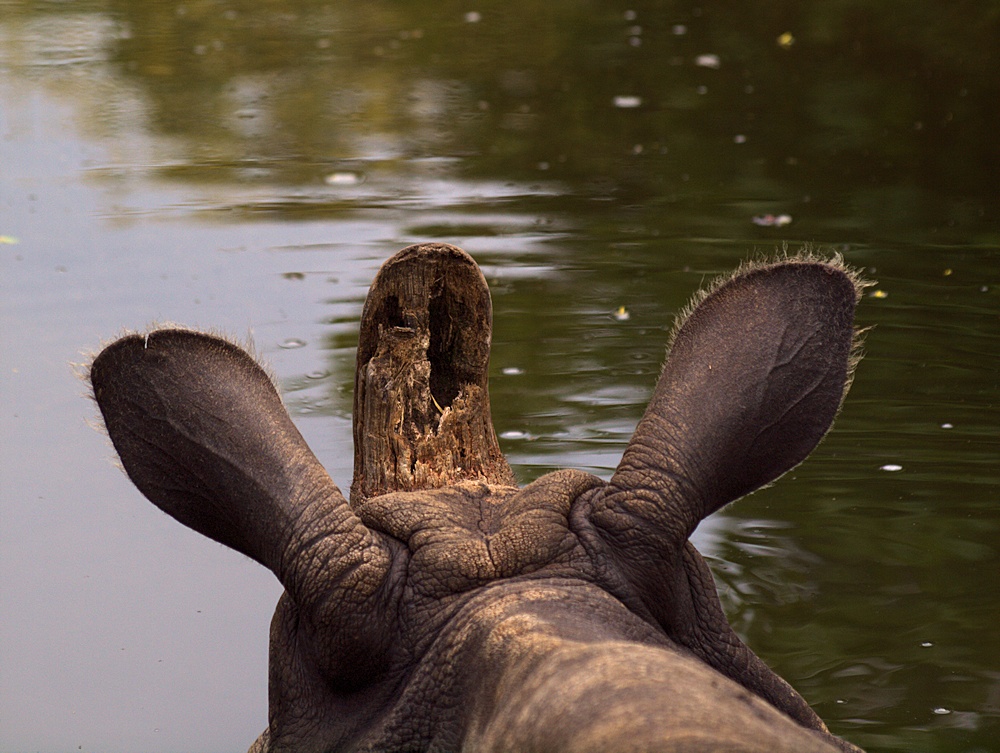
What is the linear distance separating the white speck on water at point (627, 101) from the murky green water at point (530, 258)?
4 cm

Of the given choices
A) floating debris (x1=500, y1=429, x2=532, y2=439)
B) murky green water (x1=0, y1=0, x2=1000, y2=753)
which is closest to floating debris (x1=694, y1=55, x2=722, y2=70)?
murky green water (x1=0, y1=0, x2=1000, y2=753)

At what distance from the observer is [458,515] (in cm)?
248

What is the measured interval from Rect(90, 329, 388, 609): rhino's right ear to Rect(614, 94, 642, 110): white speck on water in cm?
878

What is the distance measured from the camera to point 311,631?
2.38m

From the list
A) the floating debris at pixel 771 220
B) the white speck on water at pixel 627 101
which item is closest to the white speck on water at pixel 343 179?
the white speck on water at pixel 627 101

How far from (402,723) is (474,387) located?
1045 millimetres

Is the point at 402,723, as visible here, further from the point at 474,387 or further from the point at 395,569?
the point at 474,387

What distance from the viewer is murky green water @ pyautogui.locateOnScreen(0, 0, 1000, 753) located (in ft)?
13.0

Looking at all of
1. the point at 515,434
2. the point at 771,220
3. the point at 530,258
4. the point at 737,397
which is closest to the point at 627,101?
the point at 771,220

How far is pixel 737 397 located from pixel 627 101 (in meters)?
8.89

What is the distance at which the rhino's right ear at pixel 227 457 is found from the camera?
236cm

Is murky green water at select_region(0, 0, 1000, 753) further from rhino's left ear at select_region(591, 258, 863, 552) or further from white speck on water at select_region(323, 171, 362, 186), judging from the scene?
rhino's left ear at select_region(591, 258, 863, 552)

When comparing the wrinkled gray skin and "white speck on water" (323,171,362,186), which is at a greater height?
the wrinkled gray skin

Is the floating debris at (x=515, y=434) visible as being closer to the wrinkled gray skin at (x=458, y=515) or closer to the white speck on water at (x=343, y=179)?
the wrinkled gray skin at (x=458, y=515)
